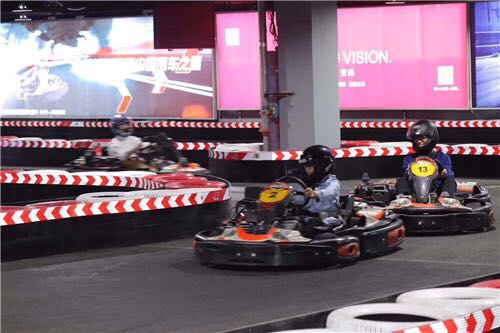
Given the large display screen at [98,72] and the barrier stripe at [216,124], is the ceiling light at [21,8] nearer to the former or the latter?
the large display screen at [98,72]

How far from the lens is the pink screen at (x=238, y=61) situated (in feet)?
74.4

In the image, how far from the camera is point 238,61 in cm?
2292

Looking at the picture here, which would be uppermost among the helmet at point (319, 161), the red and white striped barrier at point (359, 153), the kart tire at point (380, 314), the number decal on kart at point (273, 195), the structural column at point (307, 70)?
the structural column at point (307, 70)

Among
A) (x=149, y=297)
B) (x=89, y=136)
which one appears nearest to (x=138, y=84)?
(x=89, y=136)

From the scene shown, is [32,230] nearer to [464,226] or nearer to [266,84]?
[464,226]

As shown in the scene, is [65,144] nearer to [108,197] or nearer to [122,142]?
[122,142]

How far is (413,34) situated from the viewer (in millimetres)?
21172

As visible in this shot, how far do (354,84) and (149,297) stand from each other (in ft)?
46.9

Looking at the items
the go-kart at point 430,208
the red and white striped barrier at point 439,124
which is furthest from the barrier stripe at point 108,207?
the red and white striped barrier at point 439,124

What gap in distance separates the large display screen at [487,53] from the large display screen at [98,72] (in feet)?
18.5

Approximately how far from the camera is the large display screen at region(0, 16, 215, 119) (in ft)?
77.7

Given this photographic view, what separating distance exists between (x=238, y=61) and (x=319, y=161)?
44.7 feet

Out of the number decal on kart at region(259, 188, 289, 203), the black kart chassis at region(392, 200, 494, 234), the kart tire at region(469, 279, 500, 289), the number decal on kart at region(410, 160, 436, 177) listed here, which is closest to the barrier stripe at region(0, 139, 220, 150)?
the number decal on kart at region(410, 160, 436, 177)

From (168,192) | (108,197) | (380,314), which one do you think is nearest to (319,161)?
(168,192)
